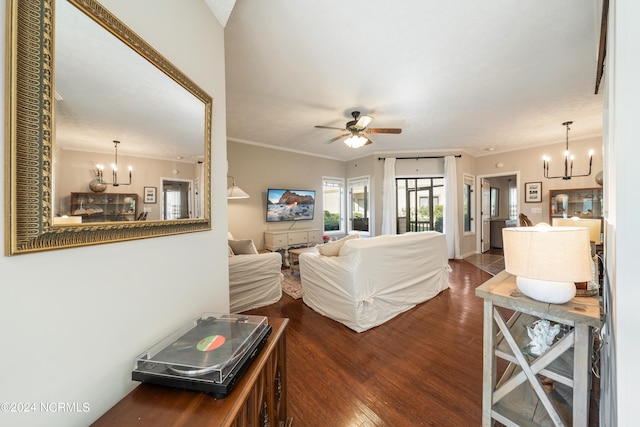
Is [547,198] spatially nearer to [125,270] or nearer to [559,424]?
[559,424]

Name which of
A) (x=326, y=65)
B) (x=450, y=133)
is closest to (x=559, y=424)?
(x=326, y=65)

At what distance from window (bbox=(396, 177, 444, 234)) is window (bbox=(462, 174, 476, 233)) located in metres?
0.63

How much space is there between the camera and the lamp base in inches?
42.1

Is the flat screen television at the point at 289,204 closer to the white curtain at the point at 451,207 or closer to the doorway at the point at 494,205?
the white curtain at the point at 451,207

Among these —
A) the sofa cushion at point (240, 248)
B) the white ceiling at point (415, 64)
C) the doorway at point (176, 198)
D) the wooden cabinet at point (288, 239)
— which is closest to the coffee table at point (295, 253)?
the wooden cabinet at point (288, 239)

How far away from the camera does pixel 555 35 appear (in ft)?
6.21

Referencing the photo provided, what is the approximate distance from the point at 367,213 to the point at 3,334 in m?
5.89

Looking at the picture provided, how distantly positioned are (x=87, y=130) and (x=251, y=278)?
91.8 inches

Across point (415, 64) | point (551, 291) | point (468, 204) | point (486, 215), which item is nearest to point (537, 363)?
point (551, 291)

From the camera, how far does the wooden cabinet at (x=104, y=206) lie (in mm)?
652

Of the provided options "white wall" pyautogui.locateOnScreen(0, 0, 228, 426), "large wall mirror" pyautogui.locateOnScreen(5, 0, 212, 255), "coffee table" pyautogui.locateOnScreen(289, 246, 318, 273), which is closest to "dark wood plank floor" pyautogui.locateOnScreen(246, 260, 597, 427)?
"white wall" pyautogui.locateOnScreen(0, 0, 228, 426)

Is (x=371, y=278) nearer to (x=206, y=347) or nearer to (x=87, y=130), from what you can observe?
(x=206, y=347)

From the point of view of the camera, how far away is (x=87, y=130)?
0.69 meters

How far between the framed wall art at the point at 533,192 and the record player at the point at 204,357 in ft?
21.5
